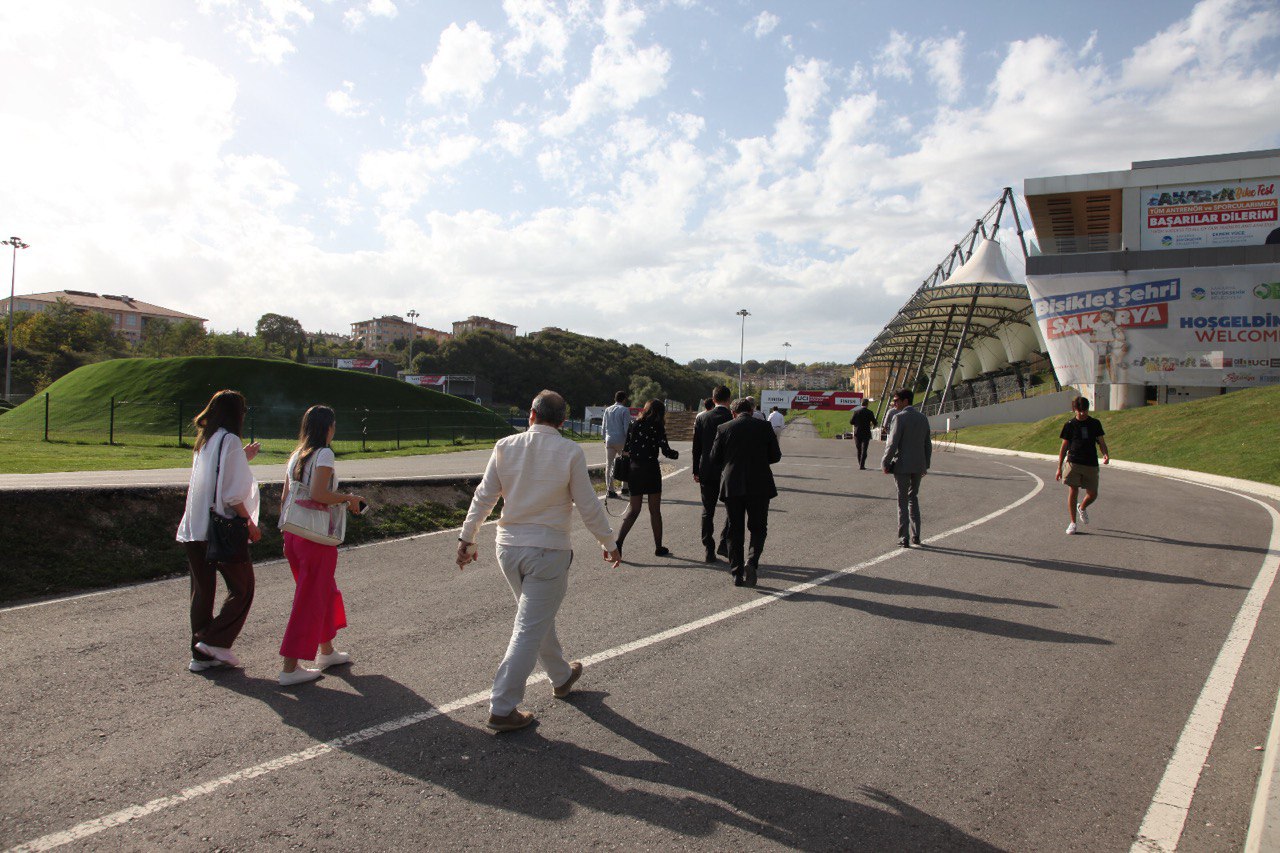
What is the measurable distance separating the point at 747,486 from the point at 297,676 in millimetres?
4150

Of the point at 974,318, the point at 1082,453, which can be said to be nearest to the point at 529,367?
the point at 974,318

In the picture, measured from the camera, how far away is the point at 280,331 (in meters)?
130

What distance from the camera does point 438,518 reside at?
1101 cm

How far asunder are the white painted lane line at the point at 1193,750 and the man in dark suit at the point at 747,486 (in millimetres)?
3460

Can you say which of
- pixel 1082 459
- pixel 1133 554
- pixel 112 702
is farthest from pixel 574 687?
pixel 1082 459

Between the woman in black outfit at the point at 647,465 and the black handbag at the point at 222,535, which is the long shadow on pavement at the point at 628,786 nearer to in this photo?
the black handbag at the point at 222,535

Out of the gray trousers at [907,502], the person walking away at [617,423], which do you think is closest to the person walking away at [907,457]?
the gray trousers at [907,502]

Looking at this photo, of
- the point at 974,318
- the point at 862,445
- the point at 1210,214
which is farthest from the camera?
the point at 974,318

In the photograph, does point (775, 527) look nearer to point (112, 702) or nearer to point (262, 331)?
point (112, 702)

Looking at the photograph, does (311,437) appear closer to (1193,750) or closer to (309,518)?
(309,518)

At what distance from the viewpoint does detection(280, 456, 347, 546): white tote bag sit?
15.4 feet

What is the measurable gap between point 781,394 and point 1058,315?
33.9 metres

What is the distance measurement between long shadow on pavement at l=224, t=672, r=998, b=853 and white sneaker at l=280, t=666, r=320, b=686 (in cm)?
33

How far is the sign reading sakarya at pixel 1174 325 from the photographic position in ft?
147
